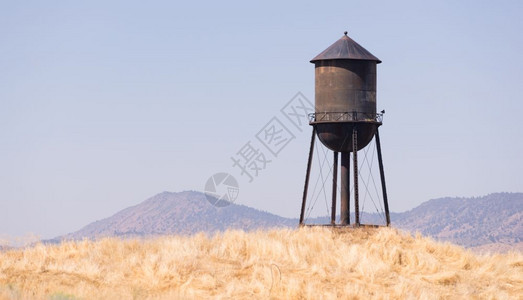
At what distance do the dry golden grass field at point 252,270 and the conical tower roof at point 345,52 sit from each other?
32.5ft

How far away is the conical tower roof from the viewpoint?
41.2 m

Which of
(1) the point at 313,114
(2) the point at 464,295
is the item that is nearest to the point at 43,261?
(2) the point at 464,295

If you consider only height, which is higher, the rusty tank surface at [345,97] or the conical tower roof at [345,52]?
the conical tower roof at [345,52]

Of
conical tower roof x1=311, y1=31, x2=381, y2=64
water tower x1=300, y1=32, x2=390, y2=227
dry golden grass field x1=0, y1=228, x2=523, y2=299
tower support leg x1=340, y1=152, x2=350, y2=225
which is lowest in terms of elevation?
dry golden grass field x1=0, y1=228, x2=523, y2=299

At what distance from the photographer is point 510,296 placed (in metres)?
29.5

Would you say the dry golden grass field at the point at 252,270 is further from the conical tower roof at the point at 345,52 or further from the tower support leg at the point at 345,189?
the conical tower roof at the point at 345,52

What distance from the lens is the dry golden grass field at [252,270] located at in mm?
26891

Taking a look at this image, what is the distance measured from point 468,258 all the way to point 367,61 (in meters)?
11.7

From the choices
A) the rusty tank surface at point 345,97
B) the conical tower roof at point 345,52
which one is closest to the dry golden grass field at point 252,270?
the rusty tank surface at point 345,97

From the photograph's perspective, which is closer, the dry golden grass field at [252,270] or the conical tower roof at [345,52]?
the dry golden grass field at [252,270]

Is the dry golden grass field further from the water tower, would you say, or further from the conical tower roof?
the conical tower roof

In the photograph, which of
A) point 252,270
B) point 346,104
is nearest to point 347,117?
point 346,104

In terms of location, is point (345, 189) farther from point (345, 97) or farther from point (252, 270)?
point (252, 270)

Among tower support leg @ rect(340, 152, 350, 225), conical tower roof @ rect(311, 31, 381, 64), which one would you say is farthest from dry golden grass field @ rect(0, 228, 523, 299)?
conical tower roof @ rect(311, 31, 381, 64)
